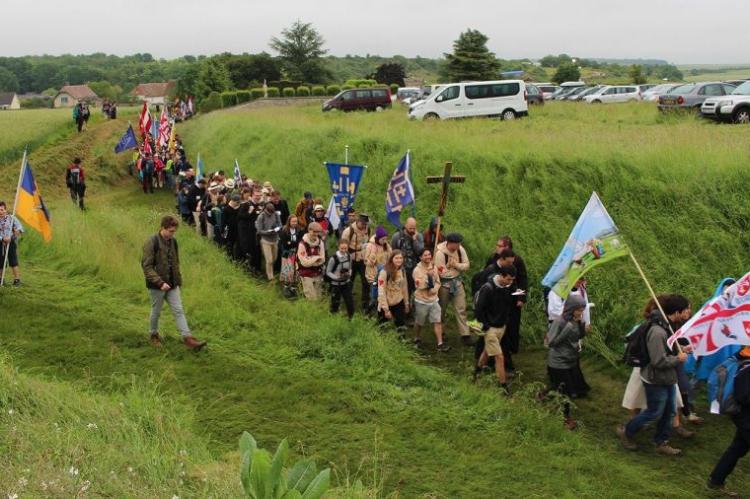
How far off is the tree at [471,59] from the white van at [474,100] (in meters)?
19.0

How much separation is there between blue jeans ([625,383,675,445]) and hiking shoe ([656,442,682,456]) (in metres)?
0.04

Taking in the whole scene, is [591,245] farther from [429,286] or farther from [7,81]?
[7,81]

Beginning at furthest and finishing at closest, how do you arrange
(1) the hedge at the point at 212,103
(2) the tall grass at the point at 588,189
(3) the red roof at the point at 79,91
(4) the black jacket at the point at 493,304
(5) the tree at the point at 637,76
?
1. (3) the red roof at the point at 79,91
2. (5) the tree at the point at 637,76
3. (1) the hedge at the point at 212,103
4. (2) the tall grass at the point at 588,189
5. (4) the black jacket at the point at 493,304

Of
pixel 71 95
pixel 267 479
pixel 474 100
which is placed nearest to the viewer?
pixel 267 479

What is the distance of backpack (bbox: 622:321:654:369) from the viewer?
660cm

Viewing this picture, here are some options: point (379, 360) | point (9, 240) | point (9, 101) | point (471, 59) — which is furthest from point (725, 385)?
point (9, 101)

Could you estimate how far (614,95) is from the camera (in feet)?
115

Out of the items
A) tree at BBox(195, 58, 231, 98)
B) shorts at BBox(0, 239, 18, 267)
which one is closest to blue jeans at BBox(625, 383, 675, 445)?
shorts at BBox(0, 239, 18, 267)

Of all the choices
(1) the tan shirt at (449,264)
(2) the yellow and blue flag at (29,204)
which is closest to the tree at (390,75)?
(2) the yellow and blue flag at (29,204)

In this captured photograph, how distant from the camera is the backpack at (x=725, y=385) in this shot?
5918 mm

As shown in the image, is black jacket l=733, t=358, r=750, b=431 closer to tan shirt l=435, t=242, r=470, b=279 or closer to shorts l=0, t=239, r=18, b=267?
tan shirt l=435, t=242, r=470, b=279

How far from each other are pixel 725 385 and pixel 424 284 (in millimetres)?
3981

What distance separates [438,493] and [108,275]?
25.6 ft

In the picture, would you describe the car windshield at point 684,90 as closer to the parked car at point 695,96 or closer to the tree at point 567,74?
the parked car at point 695,96
